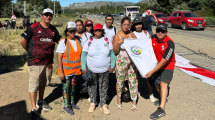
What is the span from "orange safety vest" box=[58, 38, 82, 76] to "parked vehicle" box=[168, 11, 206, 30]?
17687 mm

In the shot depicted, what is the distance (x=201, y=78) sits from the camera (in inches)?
224

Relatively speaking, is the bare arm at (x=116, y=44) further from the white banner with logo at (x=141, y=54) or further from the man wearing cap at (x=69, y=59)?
the man wearing cap at (x=69, y=59)

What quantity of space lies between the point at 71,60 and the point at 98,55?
0.54m

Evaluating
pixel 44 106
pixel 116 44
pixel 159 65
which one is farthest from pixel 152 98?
pixel 44 106

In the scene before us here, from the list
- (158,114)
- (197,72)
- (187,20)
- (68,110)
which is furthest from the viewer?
(187,20)

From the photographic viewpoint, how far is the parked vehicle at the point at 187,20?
18.4 m

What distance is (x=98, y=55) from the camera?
3562mm

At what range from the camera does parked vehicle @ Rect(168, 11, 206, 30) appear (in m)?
18.4

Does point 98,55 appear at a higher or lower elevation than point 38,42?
lower

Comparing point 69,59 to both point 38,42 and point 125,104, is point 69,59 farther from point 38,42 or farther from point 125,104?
point 125,104

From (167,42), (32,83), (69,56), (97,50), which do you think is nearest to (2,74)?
(32,83)

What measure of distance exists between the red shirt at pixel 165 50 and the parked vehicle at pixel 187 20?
16850 mm

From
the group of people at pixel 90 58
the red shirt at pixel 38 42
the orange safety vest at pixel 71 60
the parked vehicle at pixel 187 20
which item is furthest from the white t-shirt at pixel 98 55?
the parked vehicle at pixel 187 20

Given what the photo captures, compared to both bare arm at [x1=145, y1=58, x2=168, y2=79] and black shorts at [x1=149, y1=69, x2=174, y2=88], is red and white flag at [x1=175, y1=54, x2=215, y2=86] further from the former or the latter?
bare arm at [x1=145, y1=58, x2=168, y2=79]
